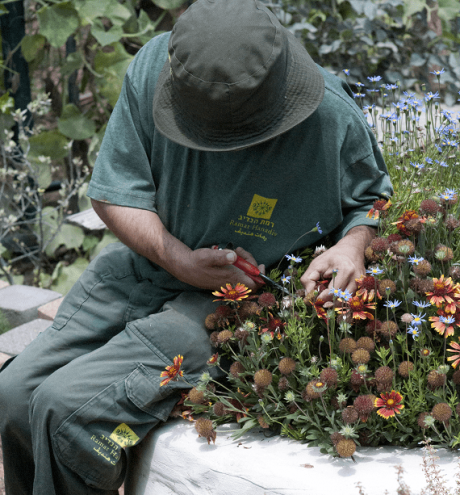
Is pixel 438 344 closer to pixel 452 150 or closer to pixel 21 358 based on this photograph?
pixel 452 150

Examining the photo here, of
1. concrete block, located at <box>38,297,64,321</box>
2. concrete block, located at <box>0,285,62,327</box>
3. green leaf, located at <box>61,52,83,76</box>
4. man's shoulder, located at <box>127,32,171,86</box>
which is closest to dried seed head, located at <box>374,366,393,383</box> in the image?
man's shoulder, located at <box>127,32,171,86</box>

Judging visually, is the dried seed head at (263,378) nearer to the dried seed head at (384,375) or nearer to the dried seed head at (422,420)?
the dried seed head at (384,375)

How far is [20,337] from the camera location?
10.0ft

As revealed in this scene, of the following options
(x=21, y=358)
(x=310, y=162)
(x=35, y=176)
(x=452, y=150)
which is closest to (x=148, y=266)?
(x=21, y=358)

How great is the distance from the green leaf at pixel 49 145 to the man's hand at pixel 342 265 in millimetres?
2676

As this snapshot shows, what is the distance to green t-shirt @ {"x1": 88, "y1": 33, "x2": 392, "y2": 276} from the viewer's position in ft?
6.04

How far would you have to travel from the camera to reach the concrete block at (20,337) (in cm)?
298

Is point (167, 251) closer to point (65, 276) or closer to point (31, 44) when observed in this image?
point (65, 276)

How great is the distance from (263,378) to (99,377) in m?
0.50

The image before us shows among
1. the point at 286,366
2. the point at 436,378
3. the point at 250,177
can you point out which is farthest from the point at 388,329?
the point at 250,177

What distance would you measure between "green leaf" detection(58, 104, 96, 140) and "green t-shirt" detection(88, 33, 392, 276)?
2.22 m

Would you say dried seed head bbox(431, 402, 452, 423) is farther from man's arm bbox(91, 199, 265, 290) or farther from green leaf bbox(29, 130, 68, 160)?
green leaf bbox(29, 130, 68, 160)

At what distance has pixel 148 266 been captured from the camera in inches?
81.7

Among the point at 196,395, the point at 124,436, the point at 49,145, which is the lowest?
the point at 49,145
